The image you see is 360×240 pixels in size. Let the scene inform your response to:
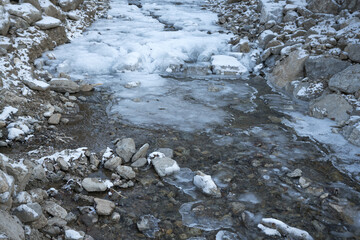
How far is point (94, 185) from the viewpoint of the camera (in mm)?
3283

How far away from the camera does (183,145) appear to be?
4.38 m

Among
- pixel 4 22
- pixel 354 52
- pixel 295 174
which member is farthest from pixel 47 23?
pixel 354 52

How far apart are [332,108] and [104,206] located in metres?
4.19

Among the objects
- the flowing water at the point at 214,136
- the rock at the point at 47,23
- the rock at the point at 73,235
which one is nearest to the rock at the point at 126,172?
the flowing water at the point at 214,136

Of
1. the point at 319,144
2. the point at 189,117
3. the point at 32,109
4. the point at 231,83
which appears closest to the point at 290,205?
the point at 319,144

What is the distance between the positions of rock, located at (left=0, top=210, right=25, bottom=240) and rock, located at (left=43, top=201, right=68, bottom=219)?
49 centimetres

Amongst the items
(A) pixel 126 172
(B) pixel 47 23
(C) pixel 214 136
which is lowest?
(C) pixel 214 136

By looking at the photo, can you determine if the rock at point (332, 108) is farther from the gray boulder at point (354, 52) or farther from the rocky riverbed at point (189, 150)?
the gray boulder at point (354, 52)

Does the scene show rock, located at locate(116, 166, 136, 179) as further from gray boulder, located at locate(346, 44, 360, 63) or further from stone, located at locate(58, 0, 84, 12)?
stone, located at locate(58, 0, 84, 12)

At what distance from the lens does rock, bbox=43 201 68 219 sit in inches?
109

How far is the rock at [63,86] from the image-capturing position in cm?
569

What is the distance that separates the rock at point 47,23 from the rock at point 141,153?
5.15 m

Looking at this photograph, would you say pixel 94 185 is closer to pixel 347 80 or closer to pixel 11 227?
pixel 11 227

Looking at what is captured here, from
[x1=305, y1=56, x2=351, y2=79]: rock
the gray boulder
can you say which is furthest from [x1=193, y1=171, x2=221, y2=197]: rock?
the gray boulder
